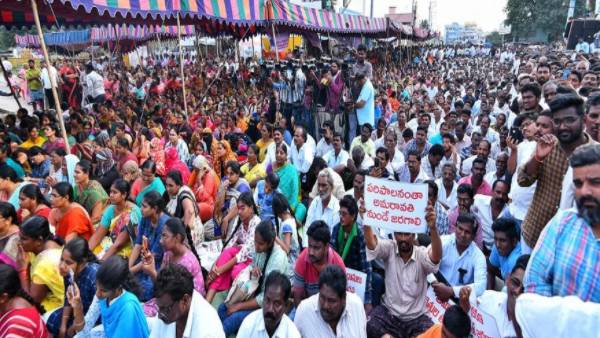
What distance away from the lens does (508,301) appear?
2494 mm

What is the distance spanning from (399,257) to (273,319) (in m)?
1.08

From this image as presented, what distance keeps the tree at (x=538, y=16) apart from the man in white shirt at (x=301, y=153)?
53480 mm

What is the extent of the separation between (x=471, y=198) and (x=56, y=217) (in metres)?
3.73

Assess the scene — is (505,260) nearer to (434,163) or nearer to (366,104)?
(434,163)

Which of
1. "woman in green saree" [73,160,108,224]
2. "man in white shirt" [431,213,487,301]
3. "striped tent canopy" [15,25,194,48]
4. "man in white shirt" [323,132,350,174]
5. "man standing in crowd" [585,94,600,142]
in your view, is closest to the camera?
"man standing in crowd" [585,94,600,142]

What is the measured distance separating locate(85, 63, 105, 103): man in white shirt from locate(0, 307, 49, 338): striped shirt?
9.47 m

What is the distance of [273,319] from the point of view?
2574mm

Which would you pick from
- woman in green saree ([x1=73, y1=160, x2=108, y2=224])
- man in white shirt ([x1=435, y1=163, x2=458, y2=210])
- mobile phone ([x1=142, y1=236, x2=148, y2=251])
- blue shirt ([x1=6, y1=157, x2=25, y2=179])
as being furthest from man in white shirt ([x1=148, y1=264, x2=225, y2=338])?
blue shirt ([x1=6, y1=157, x2=25, y2=179])

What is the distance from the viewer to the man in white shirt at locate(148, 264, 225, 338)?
7.97 ft

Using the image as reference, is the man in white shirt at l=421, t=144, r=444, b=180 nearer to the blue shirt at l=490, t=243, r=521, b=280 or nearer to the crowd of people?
the crowd of people

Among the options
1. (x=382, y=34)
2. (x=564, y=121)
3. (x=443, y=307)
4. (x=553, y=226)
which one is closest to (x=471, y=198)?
(x=443, y=307)

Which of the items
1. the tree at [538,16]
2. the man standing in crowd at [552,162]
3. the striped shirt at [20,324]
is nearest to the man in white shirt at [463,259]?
the man standing in crowd at [552,162]

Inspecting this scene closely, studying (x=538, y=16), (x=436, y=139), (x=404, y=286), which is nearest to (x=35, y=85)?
(x=436, y=139)

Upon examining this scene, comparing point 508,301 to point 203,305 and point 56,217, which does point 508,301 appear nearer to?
point 203,305
